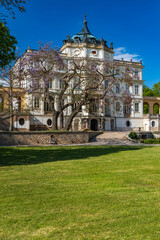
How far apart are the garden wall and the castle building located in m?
15.4

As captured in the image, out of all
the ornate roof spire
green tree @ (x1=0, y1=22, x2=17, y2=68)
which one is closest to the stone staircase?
green tree @ (x1=0, y1=22, x2=17, y2=68)

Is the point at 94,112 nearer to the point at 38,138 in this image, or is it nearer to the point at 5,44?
the point at 38,138

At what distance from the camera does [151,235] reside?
152 inches

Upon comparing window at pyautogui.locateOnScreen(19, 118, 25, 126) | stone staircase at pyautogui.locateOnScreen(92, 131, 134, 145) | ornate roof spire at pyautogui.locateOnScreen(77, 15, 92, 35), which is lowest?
stone staircase at pyautogui.locateOnScreen(92, 131, 134, 145)

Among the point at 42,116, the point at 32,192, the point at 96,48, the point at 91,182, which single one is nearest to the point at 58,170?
the point at 91,182

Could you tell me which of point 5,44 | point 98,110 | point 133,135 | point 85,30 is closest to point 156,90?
point 85,30

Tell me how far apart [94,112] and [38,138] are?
22159mm

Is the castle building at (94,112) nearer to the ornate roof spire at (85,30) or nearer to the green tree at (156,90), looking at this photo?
the ornate roof spire at (85,30)

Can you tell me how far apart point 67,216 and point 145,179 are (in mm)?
4236

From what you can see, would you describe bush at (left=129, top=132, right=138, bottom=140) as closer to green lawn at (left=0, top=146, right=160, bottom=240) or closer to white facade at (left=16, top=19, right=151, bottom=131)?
white facade at (left=16, top=19, right=151, bottom=131)

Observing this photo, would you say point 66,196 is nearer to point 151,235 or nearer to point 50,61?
point 151,235

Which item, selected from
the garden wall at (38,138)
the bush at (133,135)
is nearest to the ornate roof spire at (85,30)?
the bush at (133,135)

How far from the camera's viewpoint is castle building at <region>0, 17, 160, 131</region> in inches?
1684

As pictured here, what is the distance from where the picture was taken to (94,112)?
1779 inches
